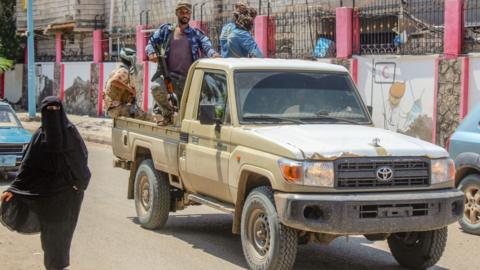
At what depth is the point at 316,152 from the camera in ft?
21.5

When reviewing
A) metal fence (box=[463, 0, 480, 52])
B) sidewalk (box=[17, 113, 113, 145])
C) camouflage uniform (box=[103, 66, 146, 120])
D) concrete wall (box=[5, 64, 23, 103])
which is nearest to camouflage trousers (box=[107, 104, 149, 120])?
camouflage uniform (box=[103, 66, 146, 120])

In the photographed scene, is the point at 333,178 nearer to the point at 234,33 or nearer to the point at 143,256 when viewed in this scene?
the point at 143,256

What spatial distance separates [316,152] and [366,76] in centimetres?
1191

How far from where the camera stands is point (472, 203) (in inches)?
368

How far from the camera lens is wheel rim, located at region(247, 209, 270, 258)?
22.8 feet

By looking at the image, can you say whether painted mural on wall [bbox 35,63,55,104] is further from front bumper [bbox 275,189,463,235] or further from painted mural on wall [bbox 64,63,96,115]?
front bumper [bbox 275,189,463,235]

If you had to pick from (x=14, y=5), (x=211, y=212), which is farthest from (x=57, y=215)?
(x=14, y=5)

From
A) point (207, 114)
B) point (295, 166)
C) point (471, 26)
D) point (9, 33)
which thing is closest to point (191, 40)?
point (207, 114)

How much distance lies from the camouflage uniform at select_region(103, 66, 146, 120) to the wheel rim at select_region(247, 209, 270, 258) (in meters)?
3.52

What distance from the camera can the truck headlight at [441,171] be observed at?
6883 millimetres

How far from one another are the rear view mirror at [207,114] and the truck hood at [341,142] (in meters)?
0.58

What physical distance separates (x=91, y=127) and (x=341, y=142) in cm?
1938

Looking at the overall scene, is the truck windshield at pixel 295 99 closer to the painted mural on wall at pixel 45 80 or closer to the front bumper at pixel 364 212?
the front bumper at pixel 364 212

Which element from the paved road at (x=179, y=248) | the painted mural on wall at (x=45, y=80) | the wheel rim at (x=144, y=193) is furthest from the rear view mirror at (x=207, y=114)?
the painted mural on wall at (x=45, y=80)
